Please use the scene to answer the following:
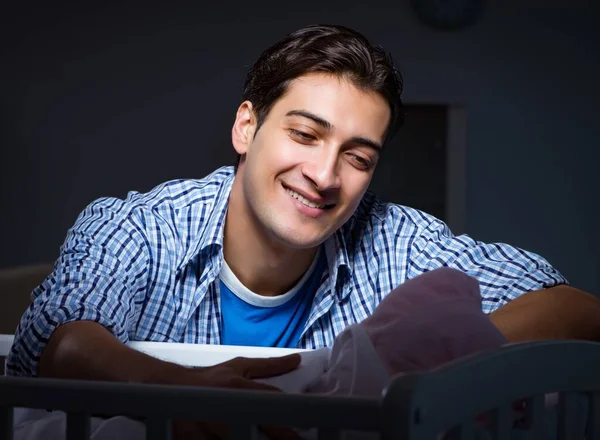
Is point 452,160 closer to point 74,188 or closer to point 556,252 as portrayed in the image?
point 556,252

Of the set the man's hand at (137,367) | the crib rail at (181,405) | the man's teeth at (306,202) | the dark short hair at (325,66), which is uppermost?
the dark short hair at (325,66)

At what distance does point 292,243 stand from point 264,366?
20.1 inches

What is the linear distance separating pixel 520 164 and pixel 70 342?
9.68 feet

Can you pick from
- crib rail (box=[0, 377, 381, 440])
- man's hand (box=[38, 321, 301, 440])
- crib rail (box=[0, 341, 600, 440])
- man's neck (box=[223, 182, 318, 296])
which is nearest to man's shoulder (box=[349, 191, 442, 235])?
man's neck (box=[223, 182, 318, 296])

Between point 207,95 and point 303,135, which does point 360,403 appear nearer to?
point 303,135

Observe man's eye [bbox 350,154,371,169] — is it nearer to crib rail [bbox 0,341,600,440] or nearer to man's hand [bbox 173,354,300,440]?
Result: man's hand [bbox 173,354,300,440]

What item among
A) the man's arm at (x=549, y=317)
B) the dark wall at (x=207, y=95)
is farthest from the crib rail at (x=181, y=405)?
the dark wall at (x=207, y=95)

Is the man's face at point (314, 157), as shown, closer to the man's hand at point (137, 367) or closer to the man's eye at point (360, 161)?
the man's eye at point (360, 161)

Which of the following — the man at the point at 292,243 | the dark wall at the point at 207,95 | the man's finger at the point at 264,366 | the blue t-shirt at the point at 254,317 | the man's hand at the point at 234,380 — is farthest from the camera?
the dark wall at the point at 207,95

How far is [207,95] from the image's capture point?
3.64m

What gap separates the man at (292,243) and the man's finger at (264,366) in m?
0.33

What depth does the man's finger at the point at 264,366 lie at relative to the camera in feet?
2.82

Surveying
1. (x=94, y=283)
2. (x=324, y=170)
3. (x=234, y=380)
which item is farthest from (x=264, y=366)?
(x=324, y=170)

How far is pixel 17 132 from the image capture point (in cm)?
363
